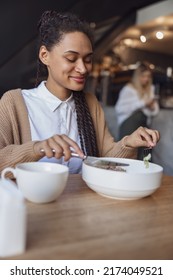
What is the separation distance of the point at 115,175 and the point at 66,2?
326 centimetres

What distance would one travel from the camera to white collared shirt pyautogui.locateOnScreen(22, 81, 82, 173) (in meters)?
1.19

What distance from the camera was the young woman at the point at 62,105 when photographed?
1.11 meters

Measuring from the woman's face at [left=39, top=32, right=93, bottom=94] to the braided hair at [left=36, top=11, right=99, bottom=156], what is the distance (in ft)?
0.10

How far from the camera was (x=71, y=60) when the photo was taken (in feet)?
3.65

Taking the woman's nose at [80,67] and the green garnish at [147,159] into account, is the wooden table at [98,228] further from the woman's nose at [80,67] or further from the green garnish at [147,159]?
the woman's nose at [80,67]

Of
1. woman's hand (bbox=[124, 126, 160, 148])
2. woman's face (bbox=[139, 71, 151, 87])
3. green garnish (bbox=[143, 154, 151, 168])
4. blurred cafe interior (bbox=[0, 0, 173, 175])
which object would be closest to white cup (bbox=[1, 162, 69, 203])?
green garnish (bbox=[143, 154, 151, 168])

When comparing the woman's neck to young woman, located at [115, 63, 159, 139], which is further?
young woman, located at [115, 63, 159, 139]

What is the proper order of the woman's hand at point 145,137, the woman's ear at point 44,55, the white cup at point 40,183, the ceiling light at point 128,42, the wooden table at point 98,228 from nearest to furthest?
the wooden table at point 98,228 < the white cup at point 40,183 < the woman's hand at point 145,137 < the woman's ear at point 44,55 < the ceiling light at point 128,42

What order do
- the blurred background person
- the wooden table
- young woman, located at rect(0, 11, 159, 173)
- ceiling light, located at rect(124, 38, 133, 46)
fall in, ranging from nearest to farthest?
1. the wooden table
2. young woman, located at rect(0, 11, 159, 173)
3. the blurred background person
4. ceiling light, located at rect(124, 38, 133, 46)

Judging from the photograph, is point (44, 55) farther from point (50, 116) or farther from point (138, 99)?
point (138, 99)

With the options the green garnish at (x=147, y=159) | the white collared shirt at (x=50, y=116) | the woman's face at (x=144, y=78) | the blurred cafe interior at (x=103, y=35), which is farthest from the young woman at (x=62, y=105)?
the woman's face at (x=144, y=78)

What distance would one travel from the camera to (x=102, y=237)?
1.73ft

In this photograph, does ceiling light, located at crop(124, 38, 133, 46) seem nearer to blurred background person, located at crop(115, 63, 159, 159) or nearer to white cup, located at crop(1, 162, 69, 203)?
blurred background person, located at crop(115, 63, 159, 159)

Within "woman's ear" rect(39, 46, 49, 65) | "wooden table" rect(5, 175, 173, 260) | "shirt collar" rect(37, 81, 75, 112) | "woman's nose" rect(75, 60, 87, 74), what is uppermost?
"woman's ear" rect(39, 46, 49, 65)
